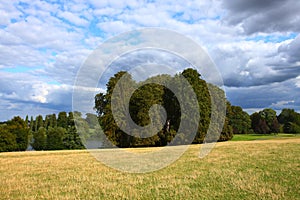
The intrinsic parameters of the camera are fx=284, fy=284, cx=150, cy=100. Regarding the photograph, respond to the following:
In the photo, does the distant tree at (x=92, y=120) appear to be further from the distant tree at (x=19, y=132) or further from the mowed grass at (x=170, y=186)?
the distant tree at (x=19, y=132)

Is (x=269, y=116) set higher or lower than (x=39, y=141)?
higher

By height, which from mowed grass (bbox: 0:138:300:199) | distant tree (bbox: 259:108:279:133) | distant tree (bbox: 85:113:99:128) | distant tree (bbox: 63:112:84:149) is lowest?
mowed grass (bbox: 0:138:300:199)

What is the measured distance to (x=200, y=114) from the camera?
5438 cm

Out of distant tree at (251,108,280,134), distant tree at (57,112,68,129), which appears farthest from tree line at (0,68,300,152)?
distant tree at (57,112,68,129)

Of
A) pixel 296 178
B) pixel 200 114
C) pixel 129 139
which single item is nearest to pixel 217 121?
pixel 200 114

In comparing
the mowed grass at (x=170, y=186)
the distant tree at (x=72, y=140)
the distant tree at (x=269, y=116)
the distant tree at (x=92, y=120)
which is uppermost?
the distant tree at (x=269, y=116)

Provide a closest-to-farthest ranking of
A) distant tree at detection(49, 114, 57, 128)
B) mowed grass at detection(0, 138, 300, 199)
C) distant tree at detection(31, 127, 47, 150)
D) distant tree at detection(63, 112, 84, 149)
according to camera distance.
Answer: mowed grass at detection(0, 138, 300, 199)
distant tree at detection(63, 112, 84, 149)
distant tree at detection(31, 127, 47, 150)
distant tree at detection(49, 114, 57, 128)

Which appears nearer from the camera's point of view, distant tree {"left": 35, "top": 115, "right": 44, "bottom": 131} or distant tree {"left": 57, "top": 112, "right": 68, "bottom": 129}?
distant tree {"left": 57, "top": 112, "right": 68, "bottom": 129}

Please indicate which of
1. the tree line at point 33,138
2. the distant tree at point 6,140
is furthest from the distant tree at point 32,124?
the distant tree at point 6,140

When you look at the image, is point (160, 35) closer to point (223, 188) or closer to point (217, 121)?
point (223, 188)

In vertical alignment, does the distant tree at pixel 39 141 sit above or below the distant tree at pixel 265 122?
below

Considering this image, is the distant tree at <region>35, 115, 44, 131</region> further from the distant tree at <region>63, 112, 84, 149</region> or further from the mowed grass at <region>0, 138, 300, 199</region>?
the mowed grass at <region>0, 138, 300, 199</region>

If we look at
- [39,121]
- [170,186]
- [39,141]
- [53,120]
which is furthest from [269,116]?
[170,186]

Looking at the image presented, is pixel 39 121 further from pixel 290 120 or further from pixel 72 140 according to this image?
pixel 290 120
